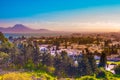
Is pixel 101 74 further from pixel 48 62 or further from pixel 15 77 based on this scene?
pixel 15 77

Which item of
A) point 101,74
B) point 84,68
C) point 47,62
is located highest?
point 47,62

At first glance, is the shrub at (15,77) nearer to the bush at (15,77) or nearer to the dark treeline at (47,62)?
the bush at (15,77)

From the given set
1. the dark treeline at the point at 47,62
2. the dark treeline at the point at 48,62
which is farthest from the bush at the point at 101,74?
the dark treeline at the point at 47,62

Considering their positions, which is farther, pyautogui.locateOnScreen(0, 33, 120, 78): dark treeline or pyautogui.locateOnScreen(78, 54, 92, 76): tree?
pyautogui.locateOnScreen(0, 33, 120, 78): dark treeline

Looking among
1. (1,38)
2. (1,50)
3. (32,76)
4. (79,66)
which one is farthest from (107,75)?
(1,38)

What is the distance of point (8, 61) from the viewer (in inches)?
1457

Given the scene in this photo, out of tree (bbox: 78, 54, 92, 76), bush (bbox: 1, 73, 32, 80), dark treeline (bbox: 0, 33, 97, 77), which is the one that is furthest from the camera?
dark treeline (bbox: 0, 33, 97, 77)

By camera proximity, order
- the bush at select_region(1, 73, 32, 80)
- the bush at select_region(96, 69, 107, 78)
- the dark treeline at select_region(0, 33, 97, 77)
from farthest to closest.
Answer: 1. the dark treeline at select_region(0, 33, 97, 77)
2. the bush at select_region(96, 69, 107, 78)
3. the bush at select_region(1, 73, 32, 80)

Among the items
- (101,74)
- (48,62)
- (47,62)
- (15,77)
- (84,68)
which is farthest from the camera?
(47,62)

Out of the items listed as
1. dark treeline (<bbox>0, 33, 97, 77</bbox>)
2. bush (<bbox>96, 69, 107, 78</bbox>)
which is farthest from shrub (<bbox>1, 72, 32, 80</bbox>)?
bush (<bbox>96, 69, 107, 78</bbox>)

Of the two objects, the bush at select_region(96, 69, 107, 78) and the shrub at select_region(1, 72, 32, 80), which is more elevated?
the shrub at select_region(1, 72, 32, 80)

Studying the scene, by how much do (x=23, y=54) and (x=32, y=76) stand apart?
8395 mm

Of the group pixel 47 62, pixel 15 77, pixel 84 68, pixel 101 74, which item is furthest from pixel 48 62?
pixel 15 77

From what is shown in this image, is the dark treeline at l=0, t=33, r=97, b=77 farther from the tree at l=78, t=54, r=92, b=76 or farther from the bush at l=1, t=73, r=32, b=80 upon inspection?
the bush at l=1, t=73, r=32, b=80
